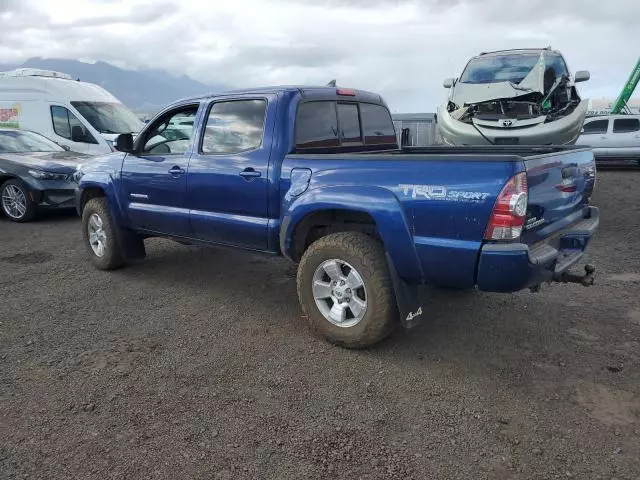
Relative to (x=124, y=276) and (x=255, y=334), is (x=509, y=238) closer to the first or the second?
(x=255, y=334)

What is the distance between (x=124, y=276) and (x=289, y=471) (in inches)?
149

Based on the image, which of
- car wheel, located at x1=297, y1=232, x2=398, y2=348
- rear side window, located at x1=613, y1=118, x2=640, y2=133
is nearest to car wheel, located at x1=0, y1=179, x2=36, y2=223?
car wheel, located at x1=297, y1=232, x2=398, y2=348

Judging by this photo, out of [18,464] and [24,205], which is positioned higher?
[24,205]

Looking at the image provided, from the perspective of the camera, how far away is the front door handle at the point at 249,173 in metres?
4.19

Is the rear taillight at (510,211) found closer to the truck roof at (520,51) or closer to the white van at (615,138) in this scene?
the truck roof at (520,51)

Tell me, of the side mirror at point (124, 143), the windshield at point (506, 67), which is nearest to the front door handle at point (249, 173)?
the side mirror at point (124, 143)

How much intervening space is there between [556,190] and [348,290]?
1.54m

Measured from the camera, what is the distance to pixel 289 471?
255cm

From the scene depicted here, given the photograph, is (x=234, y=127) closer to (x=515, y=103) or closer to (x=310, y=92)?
(x=310, y=92)

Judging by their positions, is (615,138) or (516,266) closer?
(516,266)

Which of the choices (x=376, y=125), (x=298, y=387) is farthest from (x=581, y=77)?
(x=298, y=387)

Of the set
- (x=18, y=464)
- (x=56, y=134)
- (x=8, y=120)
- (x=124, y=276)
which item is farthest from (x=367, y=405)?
(x=8, y=120)

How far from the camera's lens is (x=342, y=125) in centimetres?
470

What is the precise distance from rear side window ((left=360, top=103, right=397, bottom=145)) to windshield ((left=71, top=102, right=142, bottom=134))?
8327mm
